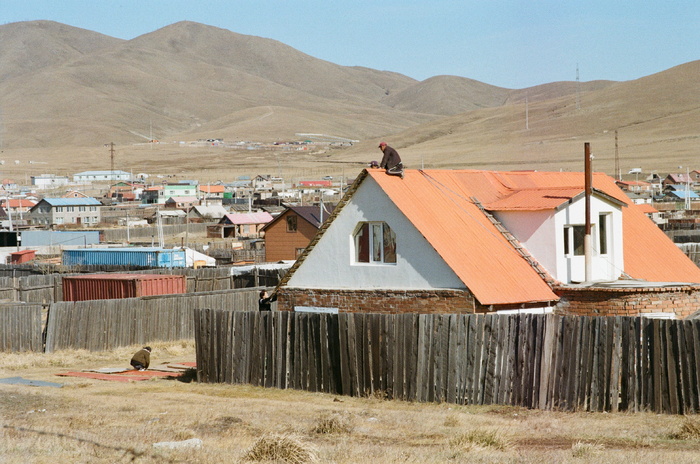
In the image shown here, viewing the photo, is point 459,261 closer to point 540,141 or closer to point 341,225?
point 341,225

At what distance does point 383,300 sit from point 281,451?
37.5ft

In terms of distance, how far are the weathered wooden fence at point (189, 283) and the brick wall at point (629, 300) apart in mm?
18994

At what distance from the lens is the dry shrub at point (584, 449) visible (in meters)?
10.8

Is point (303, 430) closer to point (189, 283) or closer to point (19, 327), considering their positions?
point (19, 327)

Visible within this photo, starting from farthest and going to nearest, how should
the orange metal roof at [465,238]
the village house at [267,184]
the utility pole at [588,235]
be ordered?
1. the village house at [267,184]
2. the utility pole at [588,235]
3. the orange metal roof at [465,238]

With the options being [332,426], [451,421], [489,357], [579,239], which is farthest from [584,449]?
[579,239]

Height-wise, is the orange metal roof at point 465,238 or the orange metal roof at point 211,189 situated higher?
the orange metal roof at point 211,189

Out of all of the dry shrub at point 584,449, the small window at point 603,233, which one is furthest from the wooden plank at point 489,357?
the small window at point 603,233

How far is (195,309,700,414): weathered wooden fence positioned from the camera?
1423 centimetres

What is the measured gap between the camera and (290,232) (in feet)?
188

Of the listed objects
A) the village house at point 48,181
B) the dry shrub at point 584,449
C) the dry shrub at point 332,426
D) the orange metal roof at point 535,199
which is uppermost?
the village house at point 48,181

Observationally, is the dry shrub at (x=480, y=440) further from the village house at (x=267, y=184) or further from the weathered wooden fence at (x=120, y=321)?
the village house at (x=267, y=184)

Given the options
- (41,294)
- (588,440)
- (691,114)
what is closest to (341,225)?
(588,440)

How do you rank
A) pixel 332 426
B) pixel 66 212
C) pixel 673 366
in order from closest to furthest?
1. pixel 332 426
2. pixel 673 366
3. pixel 66 212
